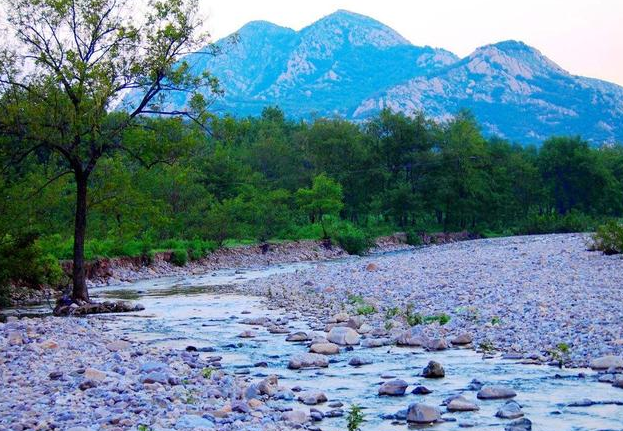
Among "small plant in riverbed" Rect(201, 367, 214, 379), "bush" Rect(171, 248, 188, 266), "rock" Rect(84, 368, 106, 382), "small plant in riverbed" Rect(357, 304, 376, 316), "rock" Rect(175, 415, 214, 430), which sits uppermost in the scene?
"bush" Rect(171, 248, 188, 266)

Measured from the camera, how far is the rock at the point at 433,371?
10.5 m

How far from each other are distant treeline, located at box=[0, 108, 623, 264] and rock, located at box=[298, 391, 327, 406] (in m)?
30.5

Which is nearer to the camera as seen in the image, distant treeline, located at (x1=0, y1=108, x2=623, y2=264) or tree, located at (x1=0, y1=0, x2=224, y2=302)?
tree, located at (x1=0, y1=0, x2=224, y2=302)

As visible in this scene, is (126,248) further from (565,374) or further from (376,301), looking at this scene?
(565,374)

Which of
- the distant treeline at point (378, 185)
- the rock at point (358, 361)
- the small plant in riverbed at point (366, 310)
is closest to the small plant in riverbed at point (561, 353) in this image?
the rock at point (358, 361)

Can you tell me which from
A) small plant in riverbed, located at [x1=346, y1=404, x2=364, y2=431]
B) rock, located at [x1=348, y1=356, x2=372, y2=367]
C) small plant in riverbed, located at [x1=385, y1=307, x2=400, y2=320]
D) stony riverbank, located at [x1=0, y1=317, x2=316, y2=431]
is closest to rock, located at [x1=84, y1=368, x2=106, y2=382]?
stony riverbank, located at [x1=0, y1=317, x2=316, y2=431]

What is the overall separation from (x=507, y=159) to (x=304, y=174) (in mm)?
24833

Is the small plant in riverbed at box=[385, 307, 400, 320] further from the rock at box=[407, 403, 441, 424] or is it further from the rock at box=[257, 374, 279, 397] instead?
the rock at box=[407, 403, 441, 424]

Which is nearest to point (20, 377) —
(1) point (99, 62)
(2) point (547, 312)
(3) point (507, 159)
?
(2) point (547, 312)

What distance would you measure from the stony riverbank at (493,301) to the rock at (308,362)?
2.01 meters

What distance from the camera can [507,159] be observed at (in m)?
80.6

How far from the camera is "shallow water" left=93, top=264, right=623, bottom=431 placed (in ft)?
27.2

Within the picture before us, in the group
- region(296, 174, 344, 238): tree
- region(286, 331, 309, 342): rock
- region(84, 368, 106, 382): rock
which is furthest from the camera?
region(296, 174, 344, 238): tree

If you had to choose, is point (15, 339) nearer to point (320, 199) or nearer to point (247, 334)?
point (247, 334)
